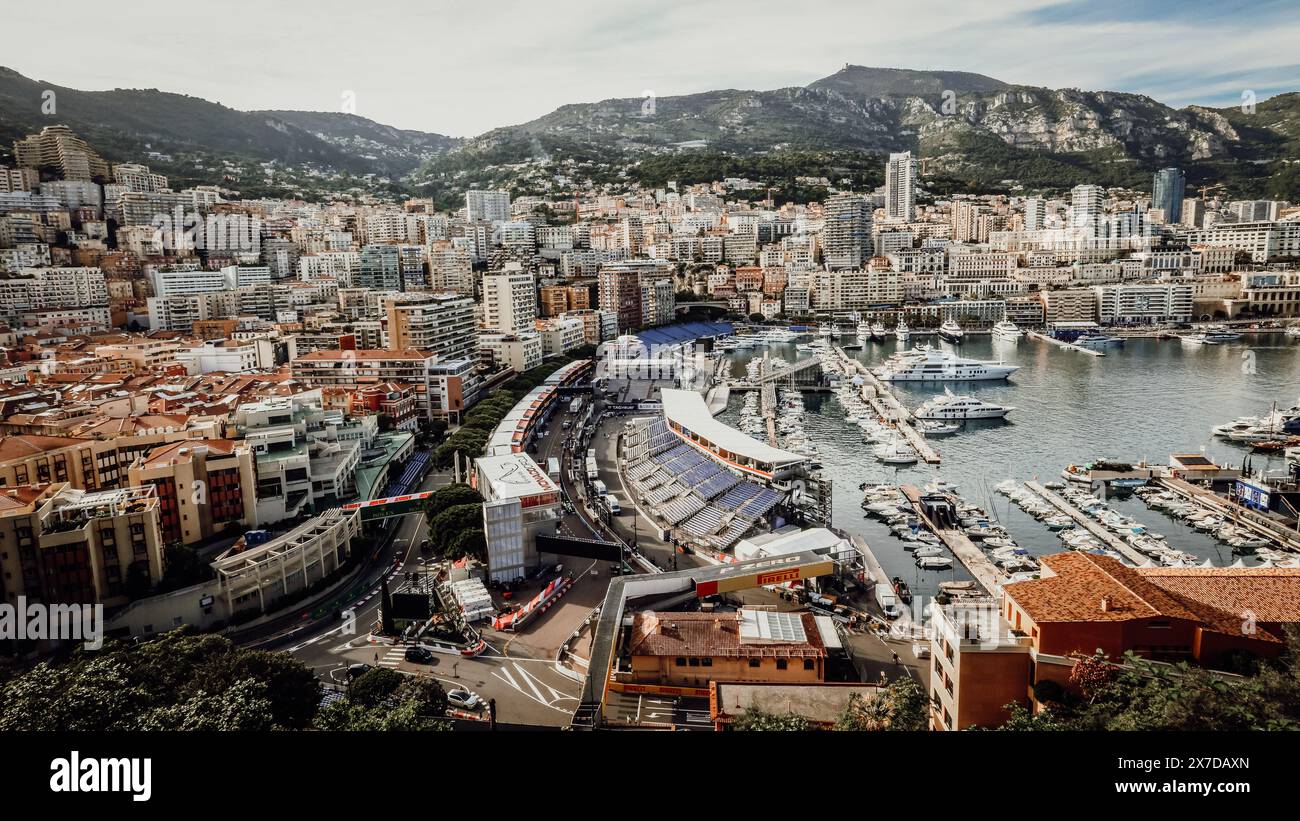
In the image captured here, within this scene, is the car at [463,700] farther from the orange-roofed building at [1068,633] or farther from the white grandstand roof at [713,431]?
the white grandstand roof at [713,431]

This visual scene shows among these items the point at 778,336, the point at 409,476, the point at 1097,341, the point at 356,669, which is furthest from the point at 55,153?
the point at 1097,341

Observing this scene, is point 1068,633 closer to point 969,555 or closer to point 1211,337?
point 969,555

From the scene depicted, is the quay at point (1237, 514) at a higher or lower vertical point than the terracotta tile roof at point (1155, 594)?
lower

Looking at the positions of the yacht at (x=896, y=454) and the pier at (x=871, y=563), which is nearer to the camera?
the pier at (x=871, y=563)

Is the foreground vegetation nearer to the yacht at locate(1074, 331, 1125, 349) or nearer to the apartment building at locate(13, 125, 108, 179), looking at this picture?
the yacht at locate(1074, 331, 1125, 349)

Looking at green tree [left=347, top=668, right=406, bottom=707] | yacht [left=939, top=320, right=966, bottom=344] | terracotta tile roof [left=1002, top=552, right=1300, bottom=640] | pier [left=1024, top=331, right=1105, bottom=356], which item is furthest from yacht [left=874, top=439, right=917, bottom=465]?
yacht [left=939, top=320, right=966, bottom=344]

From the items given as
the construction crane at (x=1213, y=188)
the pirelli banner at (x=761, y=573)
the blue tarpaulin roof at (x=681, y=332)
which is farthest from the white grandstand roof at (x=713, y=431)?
the construction crane at (x=1213, y=188)

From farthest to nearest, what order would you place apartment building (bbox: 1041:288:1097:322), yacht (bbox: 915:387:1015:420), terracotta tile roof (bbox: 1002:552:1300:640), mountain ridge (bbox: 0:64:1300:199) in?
mountain ridge (bbox: 0:64:1300:199) → apartment building (bbox: 1041:288:1097:322) → yacht (bbox: 915:387:1015:420) → terracotta tile roof (bbox: 1002:552:1300:640)
